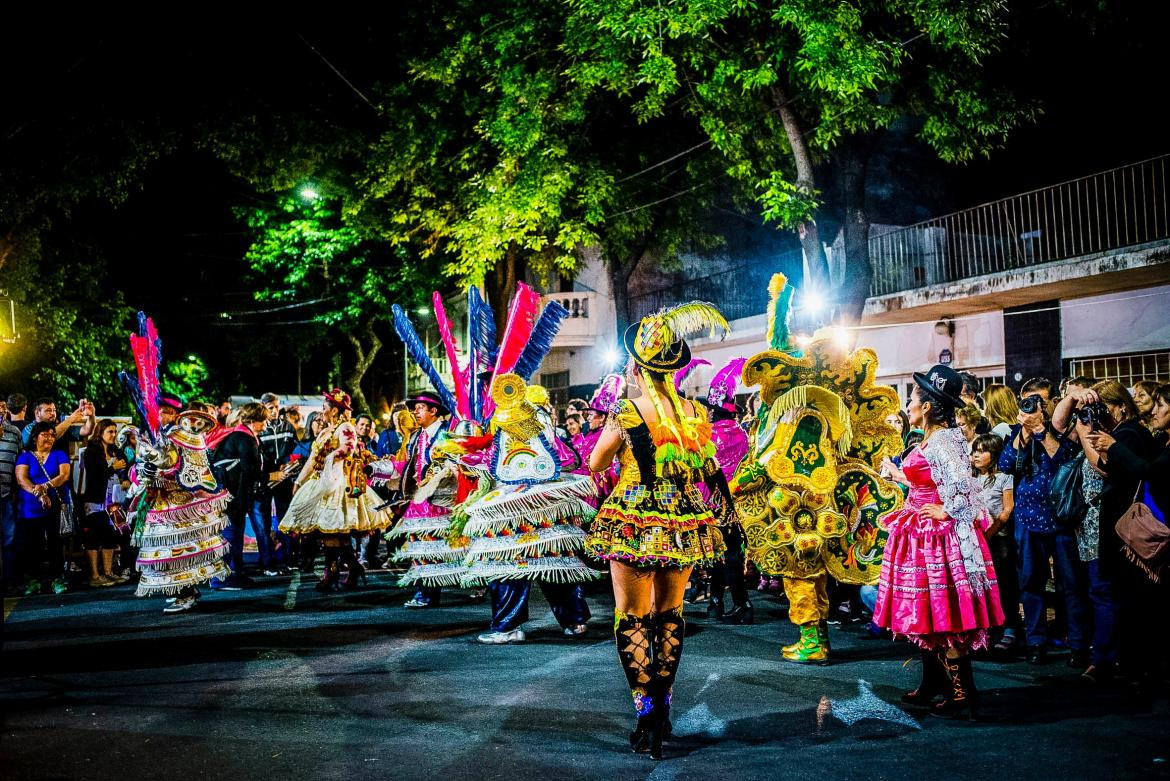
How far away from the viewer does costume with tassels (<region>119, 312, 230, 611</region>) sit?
29.3 ft

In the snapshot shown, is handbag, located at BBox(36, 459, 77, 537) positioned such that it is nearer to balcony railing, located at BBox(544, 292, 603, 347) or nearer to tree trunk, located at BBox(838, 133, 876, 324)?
tree trunk, located at BBox(838, 133, 876, 324)

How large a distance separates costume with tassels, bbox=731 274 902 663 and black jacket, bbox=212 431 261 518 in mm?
7026

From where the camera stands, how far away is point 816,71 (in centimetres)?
1193

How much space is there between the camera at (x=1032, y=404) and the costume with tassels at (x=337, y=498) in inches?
261

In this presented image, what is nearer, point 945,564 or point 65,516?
point 945,564

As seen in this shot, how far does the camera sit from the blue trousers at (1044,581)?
657 centimetres

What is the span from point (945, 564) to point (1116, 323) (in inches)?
464

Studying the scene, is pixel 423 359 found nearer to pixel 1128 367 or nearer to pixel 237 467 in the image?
pixel 237 467

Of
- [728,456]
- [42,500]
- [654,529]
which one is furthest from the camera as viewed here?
[42,500]

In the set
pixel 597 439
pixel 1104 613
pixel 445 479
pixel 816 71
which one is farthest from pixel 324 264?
pixel 1104 613

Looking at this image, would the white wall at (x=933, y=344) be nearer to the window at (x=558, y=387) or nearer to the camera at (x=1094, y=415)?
the camera at (x=1094, y=415)

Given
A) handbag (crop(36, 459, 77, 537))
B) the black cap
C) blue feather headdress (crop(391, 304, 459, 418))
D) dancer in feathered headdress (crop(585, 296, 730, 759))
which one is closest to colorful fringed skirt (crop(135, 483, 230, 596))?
blue feather headdress (crop(391, 304, 459, 418))

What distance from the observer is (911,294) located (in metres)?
17.6

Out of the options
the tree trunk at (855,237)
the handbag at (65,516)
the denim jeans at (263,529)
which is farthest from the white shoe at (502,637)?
the tree trunk at (855,237)
